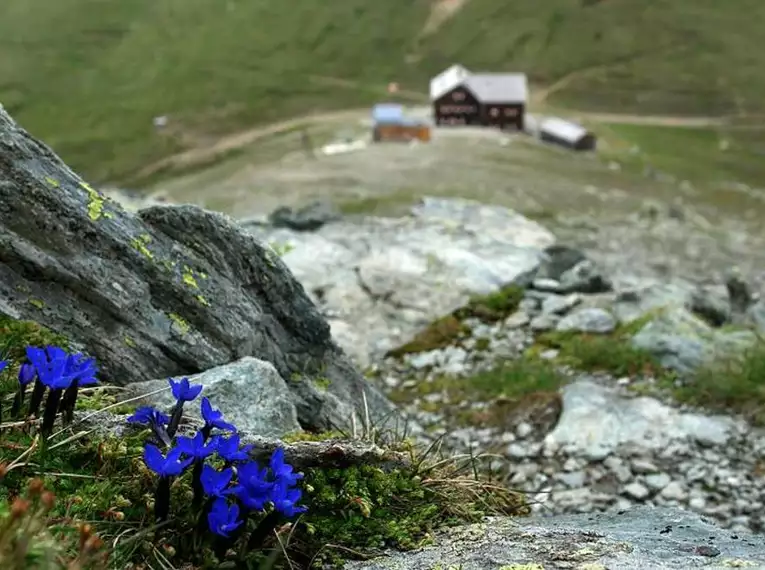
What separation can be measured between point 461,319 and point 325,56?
7837 cm

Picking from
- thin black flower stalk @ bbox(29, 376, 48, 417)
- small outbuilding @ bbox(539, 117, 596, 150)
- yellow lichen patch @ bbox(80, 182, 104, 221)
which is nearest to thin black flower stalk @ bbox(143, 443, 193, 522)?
thin black flower stalk @ bbox(29, 376, 48, 417)

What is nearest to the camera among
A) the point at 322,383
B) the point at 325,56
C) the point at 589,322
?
the point at 322,383

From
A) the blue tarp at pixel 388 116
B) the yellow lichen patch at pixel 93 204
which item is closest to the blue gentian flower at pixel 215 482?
the yellow lichen patch at pixel 93 204

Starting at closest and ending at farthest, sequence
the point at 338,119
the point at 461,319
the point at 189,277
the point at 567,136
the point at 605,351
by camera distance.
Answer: the point at 189,277 < the point at 605,351 < the point at 461,319 < the point at 567,136 < the point at 338,119

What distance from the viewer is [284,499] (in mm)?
3057

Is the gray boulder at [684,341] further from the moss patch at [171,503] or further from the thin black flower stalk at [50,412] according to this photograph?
the thin black flower stalk at [50,412]

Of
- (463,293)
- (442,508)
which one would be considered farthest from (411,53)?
(442,508)

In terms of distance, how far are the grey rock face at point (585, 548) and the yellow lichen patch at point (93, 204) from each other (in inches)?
142

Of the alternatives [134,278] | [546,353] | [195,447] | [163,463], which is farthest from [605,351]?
[163,463]

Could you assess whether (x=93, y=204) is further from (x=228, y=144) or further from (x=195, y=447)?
(x=228, y=144)

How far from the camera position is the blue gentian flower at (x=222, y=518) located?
3.02 m

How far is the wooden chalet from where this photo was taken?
67.1 m

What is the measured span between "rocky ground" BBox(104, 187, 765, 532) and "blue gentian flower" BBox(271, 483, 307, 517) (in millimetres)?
2097

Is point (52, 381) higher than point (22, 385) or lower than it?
higher
